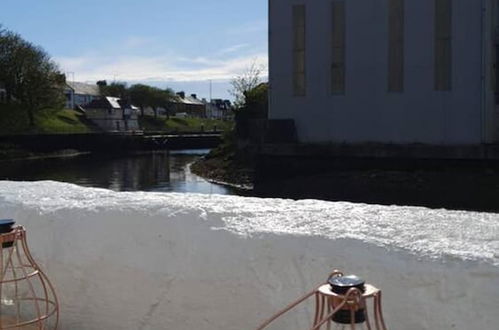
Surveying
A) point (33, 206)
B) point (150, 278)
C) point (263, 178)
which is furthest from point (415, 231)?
point (263, 178)

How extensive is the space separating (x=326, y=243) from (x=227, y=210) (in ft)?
2.82

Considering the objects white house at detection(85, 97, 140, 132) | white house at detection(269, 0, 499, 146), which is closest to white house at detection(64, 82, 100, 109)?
white house at detection(85, 97, 140, 132)

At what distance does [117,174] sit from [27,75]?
93.9 feet

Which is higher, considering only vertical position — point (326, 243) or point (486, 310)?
point (326, 243)

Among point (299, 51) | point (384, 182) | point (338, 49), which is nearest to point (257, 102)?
point (299, 51)

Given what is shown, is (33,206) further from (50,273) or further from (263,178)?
(263,178)

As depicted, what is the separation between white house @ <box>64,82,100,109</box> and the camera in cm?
9731

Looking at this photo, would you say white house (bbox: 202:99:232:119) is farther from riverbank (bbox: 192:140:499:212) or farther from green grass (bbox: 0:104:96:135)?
riverbank (bbox: 192:140:499:212)

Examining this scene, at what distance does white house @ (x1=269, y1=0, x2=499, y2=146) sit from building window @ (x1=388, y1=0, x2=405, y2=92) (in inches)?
1.7

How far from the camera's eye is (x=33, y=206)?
427cm

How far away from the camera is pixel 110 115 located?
292 ft

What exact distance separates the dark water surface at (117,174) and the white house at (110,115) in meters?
32.7

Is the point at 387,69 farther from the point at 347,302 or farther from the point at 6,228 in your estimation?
the point at 347,302

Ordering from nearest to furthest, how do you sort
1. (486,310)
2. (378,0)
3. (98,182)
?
1. (486,310)
2. (378,0)
3. (98,182)
